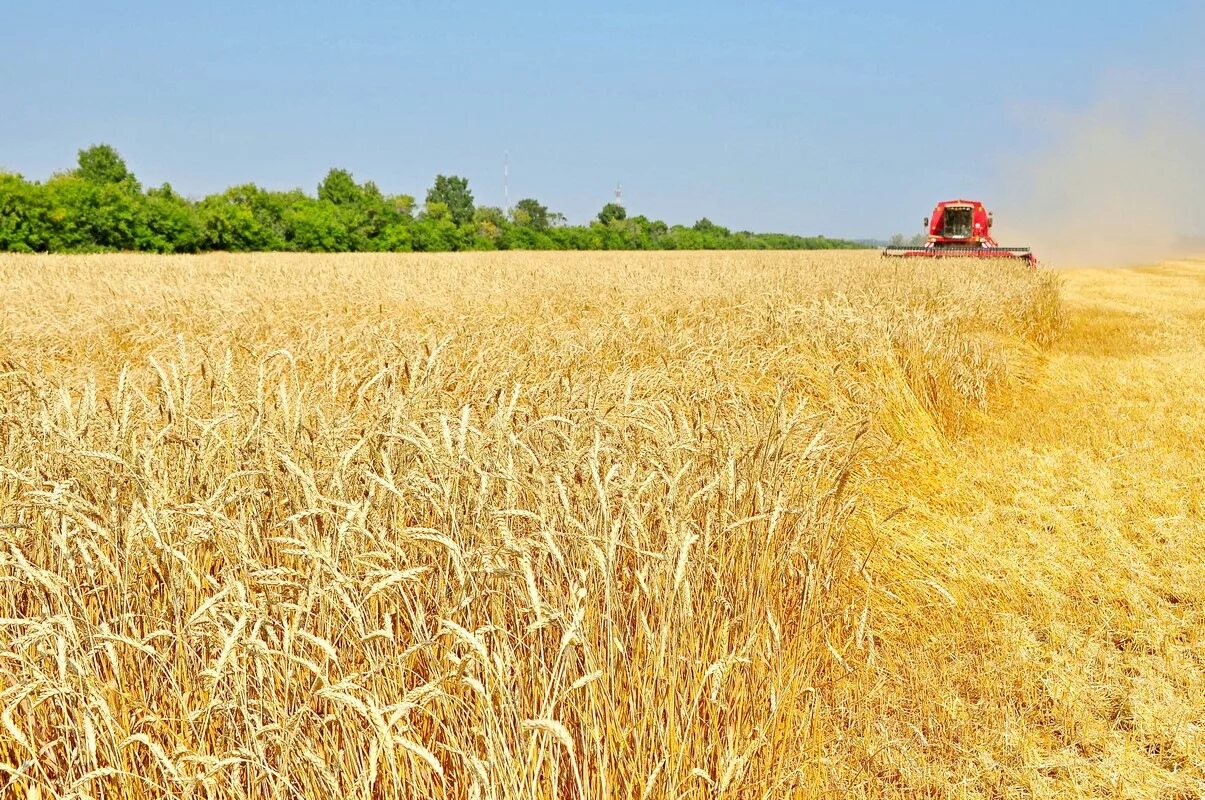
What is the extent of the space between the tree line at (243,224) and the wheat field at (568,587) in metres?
35.3

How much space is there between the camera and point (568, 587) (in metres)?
1.91

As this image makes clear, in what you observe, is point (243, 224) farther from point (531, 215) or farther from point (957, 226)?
point (531, 215)

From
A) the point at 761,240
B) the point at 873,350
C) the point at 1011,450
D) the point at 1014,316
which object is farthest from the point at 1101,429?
the point at 761,240

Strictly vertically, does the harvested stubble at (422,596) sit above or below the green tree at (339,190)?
below

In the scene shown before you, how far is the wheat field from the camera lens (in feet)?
5.16

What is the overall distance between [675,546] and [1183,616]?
9.41ft

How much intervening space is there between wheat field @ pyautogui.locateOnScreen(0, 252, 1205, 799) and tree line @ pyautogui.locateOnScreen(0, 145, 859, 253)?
116 ft

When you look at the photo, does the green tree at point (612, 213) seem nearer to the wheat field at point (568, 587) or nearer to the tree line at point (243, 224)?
the tree line at point (243, 224)

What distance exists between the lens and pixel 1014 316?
10.1m

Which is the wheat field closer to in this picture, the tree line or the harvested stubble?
the harvested stubble

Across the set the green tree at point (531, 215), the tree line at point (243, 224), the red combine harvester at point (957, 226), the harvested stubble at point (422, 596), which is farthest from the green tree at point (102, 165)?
the harvested stubble at point (422, 596)

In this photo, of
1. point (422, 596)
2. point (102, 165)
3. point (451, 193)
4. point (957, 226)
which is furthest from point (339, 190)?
point (422, 596)

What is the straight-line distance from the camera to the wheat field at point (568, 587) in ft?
5.16

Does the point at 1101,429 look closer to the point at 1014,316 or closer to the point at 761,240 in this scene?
the point at 1014,316
